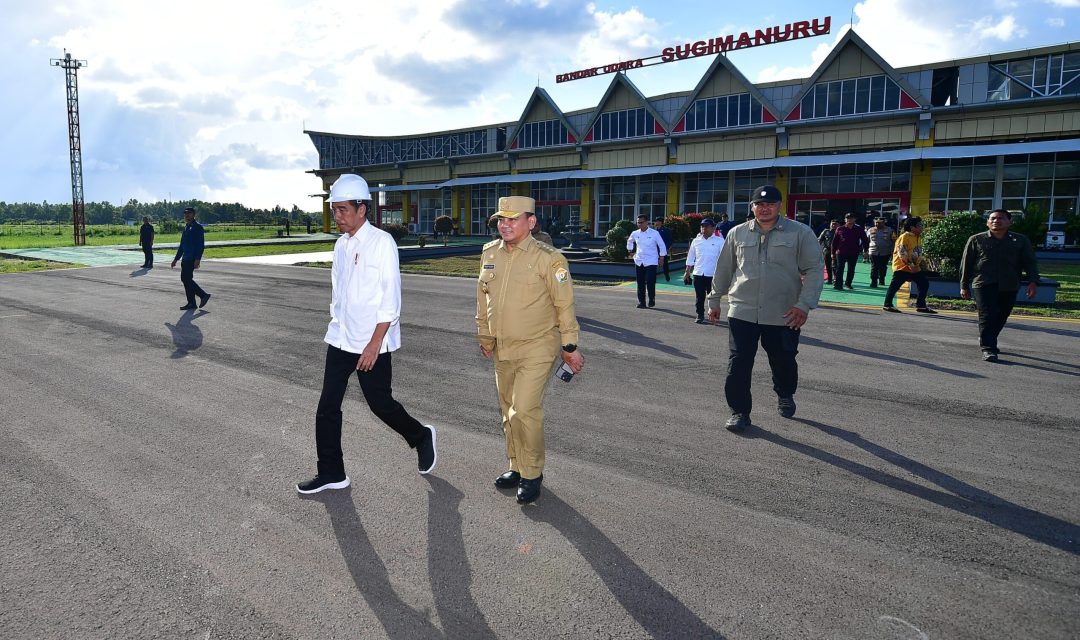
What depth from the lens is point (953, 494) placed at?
421 cm

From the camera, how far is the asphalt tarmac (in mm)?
2949

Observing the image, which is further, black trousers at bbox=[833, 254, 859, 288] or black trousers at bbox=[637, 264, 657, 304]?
black trousers at bbox=[833, 254, 859, 288]

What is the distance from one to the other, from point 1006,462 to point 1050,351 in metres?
5.12

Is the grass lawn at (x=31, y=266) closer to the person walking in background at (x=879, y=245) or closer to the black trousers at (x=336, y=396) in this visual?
the black trousers at (x=336, y=396)

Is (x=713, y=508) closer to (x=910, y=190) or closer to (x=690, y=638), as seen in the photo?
(x=690, y=638)

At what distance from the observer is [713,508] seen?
399cm

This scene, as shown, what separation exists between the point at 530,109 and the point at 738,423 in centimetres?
4618

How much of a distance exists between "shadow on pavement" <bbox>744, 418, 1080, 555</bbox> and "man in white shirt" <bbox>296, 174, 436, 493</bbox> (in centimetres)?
310

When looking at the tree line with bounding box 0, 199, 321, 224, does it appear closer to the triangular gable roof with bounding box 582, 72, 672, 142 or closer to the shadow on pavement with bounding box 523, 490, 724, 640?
the triangular gable roof with bounding box 582, 72, 672, 142

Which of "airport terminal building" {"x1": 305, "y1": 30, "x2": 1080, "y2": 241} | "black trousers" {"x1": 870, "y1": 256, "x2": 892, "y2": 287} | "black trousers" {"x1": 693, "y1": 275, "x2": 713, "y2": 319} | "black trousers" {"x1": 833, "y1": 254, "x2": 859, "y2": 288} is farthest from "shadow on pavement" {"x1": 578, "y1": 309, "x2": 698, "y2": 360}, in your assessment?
"airport terminal building" {"x1": 305, "y1": 30, "x2": 1080, "y2": 241}

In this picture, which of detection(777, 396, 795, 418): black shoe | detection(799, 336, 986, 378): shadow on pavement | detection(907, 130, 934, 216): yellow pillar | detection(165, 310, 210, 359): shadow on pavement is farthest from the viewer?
detection(907, 130, 934, 216): yellow pillar

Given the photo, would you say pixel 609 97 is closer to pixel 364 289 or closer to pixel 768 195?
pixel 768 195

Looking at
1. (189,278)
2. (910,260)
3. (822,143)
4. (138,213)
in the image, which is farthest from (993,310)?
(138,213)

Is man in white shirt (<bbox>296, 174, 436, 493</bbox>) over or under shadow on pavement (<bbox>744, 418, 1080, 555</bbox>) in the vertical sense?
over
